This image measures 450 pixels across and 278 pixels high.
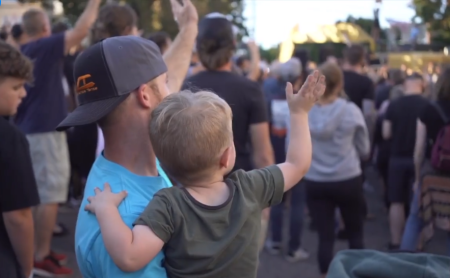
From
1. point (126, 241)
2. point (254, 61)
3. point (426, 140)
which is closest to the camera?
point (126, 241)

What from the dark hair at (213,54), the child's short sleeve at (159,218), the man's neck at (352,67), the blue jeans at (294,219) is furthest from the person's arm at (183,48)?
the man's neck at (352,67)

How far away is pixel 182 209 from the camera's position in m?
1.45

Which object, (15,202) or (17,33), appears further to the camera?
(17,33)

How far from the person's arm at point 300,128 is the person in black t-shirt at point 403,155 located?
4104mm

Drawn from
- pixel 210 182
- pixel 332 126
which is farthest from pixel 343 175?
pixel 210 182

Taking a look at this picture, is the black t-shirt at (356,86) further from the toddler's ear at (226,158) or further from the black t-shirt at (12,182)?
the toddler's ear at (226,158)

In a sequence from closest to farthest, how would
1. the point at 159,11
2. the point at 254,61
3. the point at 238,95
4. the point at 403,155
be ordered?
the point at 238,95 < the point at 254,61 < the point at 403,155 < the point at 159,11

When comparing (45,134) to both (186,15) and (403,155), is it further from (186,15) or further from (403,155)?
(403,155)

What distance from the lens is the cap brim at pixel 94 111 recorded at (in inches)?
59.1

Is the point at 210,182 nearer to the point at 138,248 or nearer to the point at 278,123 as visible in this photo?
the point at 138,248

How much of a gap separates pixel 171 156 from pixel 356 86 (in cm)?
505

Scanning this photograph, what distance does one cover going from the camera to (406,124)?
5.65 meters

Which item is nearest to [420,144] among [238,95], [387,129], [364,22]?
[387,129]

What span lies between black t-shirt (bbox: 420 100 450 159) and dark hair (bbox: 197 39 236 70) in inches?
64.0
